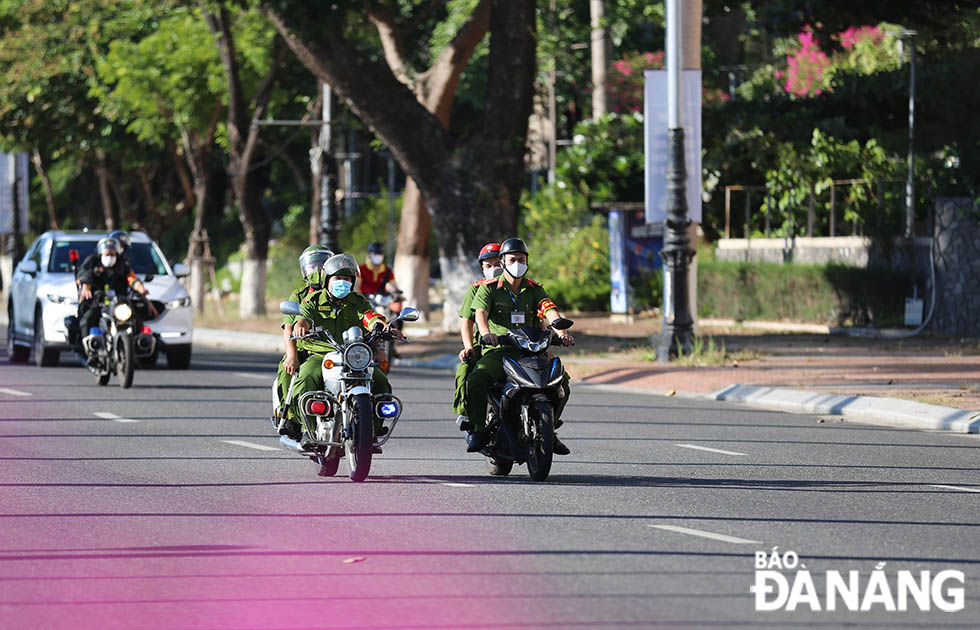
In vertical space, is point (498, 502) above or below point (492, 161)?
below

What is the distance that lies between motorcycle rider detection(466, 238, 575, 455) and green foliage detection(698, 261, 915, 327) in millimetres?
15859

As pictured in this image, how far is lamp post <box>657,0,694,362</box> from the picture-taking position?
22.7 metres

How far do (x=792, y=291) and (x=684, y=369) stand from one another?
7827 millimetres

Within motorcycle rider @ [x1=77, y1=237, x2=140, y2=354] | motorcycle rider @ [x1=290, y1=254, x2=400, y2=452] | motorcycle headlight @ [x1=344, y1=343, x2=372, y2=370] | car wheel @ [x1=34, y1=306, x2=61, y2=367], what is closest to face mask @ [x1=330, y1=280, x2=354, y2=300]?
motorcycle rider @ [x1=290, y1=254, x2=400, y2=452]

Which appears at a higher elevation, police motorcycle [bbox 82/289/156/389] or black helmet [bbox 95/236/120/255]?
black helmet [bbox 95/236/120/255]

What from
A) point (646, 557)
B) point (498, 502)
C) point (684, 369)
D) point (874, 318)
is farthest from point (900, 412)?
point (874, 318)

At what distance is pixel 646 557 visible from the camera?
29.0 feet

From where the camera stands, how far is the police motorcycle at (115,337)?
1930 centimetres

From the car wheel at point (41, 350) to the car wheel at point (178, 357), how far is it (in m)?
1.67

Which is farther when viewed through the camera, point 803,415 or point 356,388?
point 803,415

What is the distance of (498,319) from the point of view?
12195mm

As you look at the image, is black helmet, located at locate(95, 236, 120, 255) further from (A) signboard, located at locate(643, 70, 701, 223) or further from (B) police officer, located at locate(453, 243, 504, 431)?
(B) police officer, located at locate(453, 243, 504, 431)

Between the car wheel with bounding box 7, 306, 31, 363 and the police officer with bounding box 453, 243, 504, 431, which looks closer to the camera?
the police officer with bounding box 453, 243, 504, 431

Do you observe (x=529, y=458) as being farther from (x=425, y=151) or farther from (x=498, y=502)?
(x=425, y=151)
